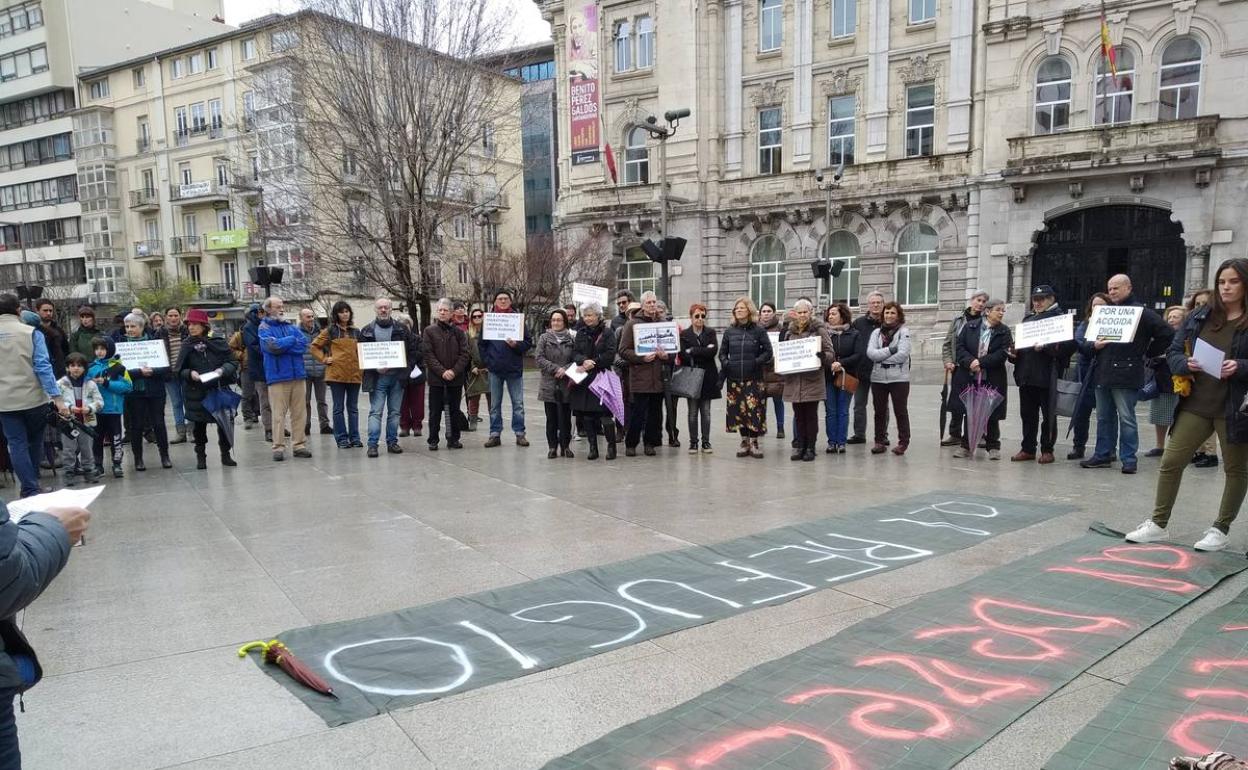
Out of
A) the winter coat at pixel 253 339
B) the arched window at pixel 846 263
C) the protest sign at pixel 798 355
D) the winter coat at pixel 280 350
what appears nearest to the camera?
the protest sign at pixel 798 355

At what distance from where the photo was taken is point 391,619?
469cm

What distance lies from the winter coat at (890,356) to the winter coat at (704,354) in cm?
198

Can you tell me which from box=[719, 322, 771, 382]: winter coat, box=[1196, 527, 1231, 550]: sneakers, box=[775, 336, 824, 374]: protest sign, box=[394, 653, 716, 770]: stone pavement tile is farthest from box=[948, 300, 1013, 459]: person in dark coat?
box=[394, 653, 716, 770]: stone pavement tile

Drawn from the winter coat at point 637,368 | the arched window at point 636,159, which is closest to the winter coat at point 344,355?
the winter coat at point 637,368

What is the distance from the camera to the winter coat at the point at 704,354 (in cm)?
1017

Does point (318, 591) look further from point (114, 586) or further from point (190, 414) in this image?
point (190, 414)

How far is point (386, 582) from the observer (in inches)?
213

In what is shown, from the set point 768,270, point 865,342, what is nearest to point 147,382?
point 865,342

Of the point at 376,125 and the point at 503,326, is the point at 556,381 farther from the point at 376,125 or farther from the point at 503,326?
the point at 376,125

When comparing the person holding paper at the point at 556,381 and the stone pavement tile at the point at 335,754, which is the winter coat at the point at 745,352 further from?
the stone pavement tile at the point at 335,754

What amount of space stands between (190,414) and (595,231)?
2668 cm

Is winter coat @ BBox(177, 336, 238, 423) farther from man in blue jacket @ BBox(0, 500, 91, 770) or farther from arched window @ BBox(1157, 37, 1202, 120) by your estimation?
arched window @ BBox(1157, 37, 1202, 120)

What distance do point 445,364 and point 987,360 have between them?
271 inches

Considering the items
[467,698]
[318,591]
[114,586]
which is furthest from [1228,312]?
[114,586]
